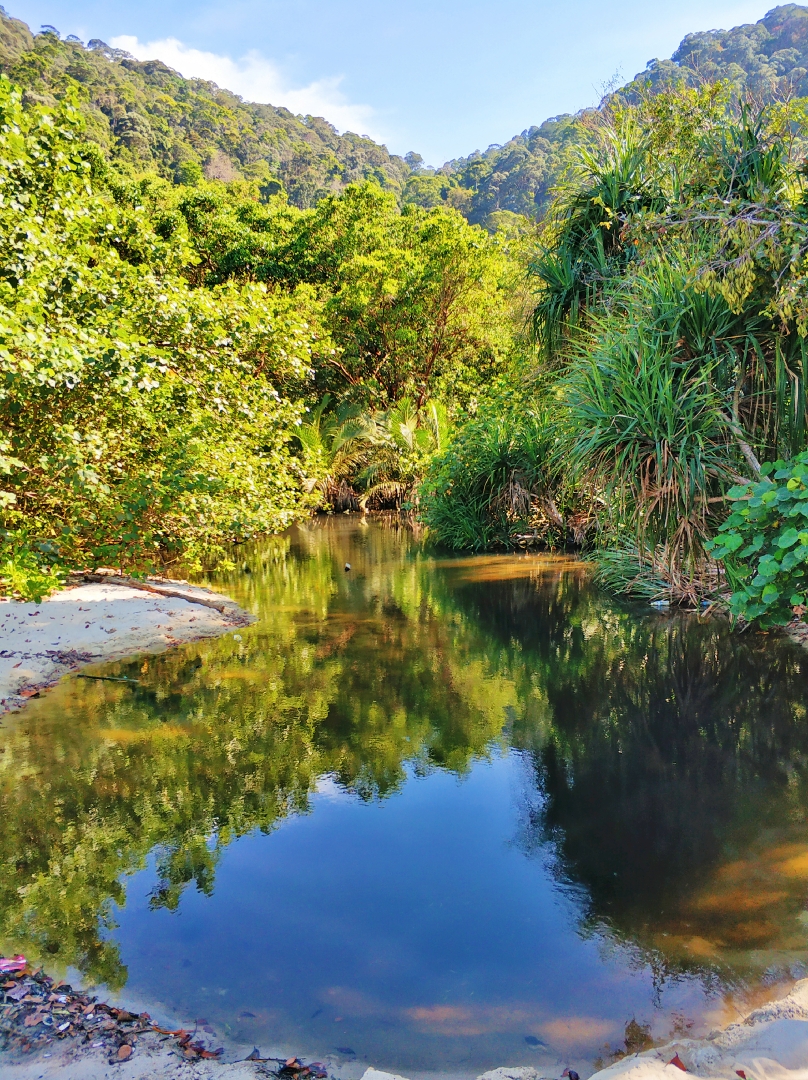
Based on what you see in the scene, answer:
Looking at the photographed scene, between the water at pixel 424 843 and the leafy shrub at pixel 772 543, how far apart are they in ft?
3.71

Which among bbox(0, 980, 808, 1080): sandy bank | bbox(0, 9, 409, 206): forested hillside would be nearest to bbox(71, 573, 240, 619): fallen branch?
bbox(0, 980, 808, 1080): sandy bank

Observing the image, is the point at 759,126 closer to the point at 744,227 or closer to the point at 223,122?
the point at 744,227

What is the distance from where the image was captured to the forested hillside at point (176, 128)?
→ 42.6m

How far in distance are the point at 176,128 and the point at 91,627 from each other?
191 feet

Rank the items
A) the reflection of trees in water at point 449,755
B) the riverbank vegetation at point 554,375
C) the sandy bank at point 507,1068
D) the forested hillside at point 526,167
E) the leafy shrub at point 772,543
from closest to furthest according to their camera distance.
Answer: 1. the sandy bank at point 507,1068
2. the reflection of trees in water at point 449,755
3. the leafy shrub at point 772,543
4. the riverbank vegetation at point 554,375
5. the forested hillside at point 526,167

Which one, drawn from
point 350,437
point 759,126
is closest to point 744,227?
point 759,126

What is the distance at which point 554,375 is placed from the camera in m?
10.2

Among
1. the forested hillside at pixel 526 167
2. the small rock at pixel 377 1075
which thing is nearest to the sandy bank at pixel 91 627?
the small rock at pixel 377 1075

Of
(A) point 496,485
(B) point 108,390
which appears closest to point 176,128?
(A) point 496,485

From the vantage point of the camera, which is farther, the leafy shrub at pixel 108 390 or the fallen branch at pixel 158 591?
the fallen branch at pixel 158 591

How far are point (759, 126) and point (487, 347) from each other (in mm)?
19011

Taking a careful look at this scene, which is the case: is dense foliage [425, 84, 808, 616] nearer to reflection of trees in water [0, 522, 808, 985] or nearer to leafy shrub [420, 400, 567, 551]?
reflection of trees in water [0, 522, 808, 985]

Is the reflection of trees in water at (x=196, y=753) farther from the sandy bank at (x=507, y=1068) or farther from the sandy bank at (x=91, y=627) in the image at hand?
the sandy bank at (x=507, y=1068)

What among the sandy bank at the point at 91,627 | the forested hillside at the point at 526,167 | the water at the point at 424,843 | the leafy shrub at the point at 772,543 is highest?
the forested hillside at the point at 526,167
